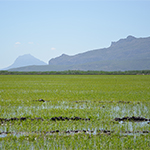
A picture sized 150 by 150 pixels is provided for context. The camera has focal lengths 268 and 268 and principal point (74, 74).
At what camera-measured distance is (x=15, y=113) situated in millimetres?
10742

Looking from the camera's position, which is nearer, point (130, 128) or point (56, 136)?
point (56, 136)

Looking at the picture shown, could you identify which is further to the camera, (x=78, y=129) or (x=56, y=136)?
(x=78, y=129)

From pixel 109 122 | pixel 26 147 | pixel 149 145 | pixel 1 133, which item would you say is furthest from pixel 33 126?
pixel 149 145

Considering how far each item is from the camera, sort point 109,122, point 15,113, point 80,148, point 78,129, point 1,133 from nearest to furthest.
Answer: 1. point 80,148
2. point 1,133
3. point 78,129
4. point 109,122
5. point 15,113

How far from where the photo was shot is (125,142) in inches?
267

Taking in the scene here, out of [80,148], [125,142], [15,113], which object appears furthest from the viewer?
[15,113]

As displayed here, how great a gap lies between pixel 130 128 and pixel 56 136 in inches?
99.9

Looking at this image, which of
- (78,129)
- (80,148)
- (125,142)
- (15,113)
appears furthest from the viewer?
(15,113)

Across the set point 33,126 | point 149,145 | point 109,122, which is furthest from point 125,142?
point 33,126

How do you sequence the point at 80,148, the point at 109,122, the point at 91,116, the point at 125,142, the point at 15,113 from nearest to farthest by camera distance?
1. the point at 80,148
2. the point at 125,142
3. the point at 109,122
4. the point at 91,116
5. the point at 15,113

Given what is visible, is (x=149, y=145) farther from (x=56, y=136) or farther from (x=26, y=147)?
(x=26, y=147)

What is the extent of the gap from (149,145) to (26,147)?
300cm

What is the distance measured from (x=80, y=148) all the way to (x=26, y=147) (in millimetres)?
1273

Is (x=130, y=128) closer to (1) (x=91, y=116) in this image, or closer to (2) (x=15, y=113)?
(1) (x=91, y=116)
